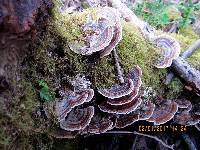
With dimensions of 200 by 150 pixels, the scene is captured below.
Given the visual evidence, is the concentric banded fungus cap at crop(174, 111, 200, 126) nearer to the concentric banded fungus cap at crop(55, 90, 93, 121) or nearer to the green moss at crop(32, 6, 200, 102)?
the green moss at crop(32, 6, 200, 102)

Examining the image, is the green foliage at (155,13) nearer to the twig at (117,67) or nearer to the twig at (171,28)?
the twig at (171,28)

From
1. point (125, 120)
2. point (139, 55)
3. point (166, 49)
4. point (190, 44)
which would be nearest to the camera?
point (125, 120)

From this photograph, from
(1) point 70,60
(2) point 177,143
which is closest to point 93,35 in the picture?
(1) point 70,60

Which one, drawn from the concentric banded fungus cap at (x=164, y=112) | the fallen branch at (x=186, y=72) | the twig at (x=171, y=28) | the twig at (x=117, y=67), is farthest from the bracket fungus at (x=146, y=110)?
the twig at (x=171, y=28)

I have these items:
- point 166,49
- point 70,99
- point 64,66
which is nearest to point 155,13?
point 166,49

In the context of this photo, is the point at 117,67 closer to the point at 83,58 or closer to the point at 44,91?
the point at 83,58
